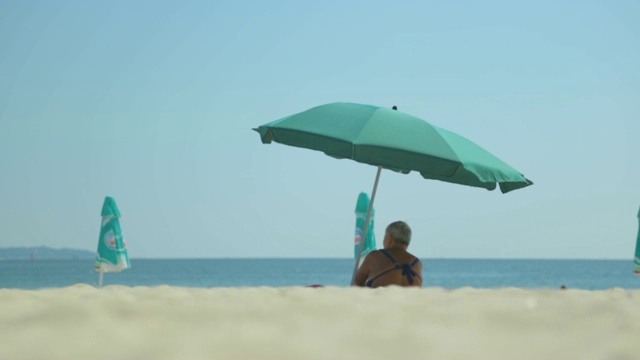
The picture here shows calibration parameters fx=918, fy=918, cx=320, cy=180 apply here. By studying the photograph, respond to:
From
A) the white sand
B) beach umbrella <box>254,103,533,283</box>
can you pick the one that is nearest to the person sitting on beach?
beach umbrella <box>254,103,533,283</box>

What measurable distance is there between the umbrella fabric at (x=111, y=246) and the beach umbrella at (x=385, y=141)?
9771 millimetres

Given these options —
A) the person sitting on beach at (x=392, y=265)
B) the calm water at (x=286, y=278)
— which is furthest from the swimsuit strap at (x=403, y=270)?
the calm water at (x=286, y=278)

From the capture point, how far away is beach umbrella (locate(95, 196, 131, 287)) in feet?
51.6

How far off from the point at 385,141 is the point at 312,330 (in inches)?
Answer: 189

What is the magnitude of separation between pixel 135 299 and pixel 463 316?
1.80 ft

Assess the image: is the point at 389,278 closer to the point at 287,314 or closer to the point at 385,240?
the point at 385,240

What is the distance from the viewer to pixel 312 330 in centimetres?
130

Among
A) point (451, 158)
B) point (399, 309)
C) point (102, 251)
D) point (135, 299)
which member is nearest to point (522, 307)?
point (399, 309)

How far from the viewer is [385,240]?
5586 millimetres

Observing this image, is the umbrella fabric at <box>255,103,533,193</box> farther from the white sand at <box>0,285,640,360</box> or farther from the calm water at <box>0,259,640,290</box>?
the calm water at <box>0,259,640,290</box>

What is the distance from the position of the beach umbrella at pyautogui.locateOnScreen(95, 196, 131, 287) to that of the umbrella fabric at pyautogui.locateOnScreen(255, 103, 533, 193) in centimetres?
978

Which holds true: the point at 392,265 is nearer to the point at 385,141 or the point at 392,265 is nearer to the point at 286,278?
the point at 385,141

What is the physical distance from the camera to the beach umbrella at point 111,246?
15742 millimetres

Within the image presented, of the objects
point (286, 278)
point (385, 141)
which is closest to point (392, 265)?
point (385, 141)
